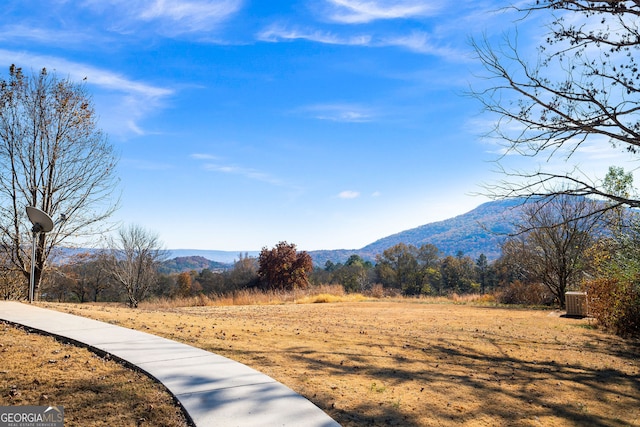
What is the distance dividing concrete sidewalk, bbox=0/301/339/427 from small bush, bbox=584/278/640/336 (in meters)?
9.17

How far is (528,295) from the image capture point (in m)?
20.9

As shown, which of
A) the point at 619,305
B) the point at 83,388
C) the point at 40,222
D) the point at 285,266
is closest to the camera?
the point at 83,388

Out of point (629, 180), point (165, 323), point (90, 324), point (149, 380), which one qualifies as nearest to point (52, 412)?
point (149, 380)

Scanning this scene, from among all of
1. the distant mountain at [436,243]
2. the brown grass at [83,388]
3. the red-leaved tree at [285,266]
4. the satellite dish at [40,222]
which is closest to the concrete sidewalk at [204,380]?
the brown grass at [83,388]

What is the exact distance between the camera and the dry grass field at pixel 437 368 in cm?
456

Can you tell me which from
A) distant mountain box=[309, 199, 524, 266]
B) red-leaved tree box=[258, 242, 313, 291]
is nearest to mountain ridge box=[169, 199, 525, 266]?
distant mountain box=[309, 199, 524, 266]

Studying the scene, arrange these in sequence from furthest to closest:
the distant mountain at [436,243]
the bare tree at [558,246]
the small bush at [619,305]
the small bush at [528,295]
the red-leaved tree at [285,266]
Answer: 1. the distant mountain at [436,243]
2. the red-leaved tree at [285,266]
3. the small bush at [528,295]
4. the bare tree at [558,246]
5. the small bush at [619,305]

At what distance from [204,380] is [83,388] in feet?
3.85

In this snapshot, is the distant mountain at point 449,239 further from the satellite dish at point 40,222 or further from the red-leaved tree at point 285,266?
the satellite dish at point 40,222

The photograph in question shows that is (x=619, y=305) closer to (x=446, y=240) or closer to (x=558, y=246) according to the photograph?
(x=558, y=246)

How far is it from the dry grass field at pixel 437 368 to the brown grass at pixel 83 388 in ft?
4.76

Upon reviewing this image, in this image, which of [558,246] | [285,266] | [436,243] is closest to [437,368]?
[558,246]

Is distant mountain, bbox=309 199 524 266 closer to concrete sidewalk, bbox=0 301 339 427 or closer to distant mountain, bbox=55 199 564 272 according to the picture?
distant mountain, bbox=55 199 564 272

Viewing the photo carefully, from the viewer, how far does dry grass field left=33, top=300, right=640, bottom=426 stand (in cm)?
456
